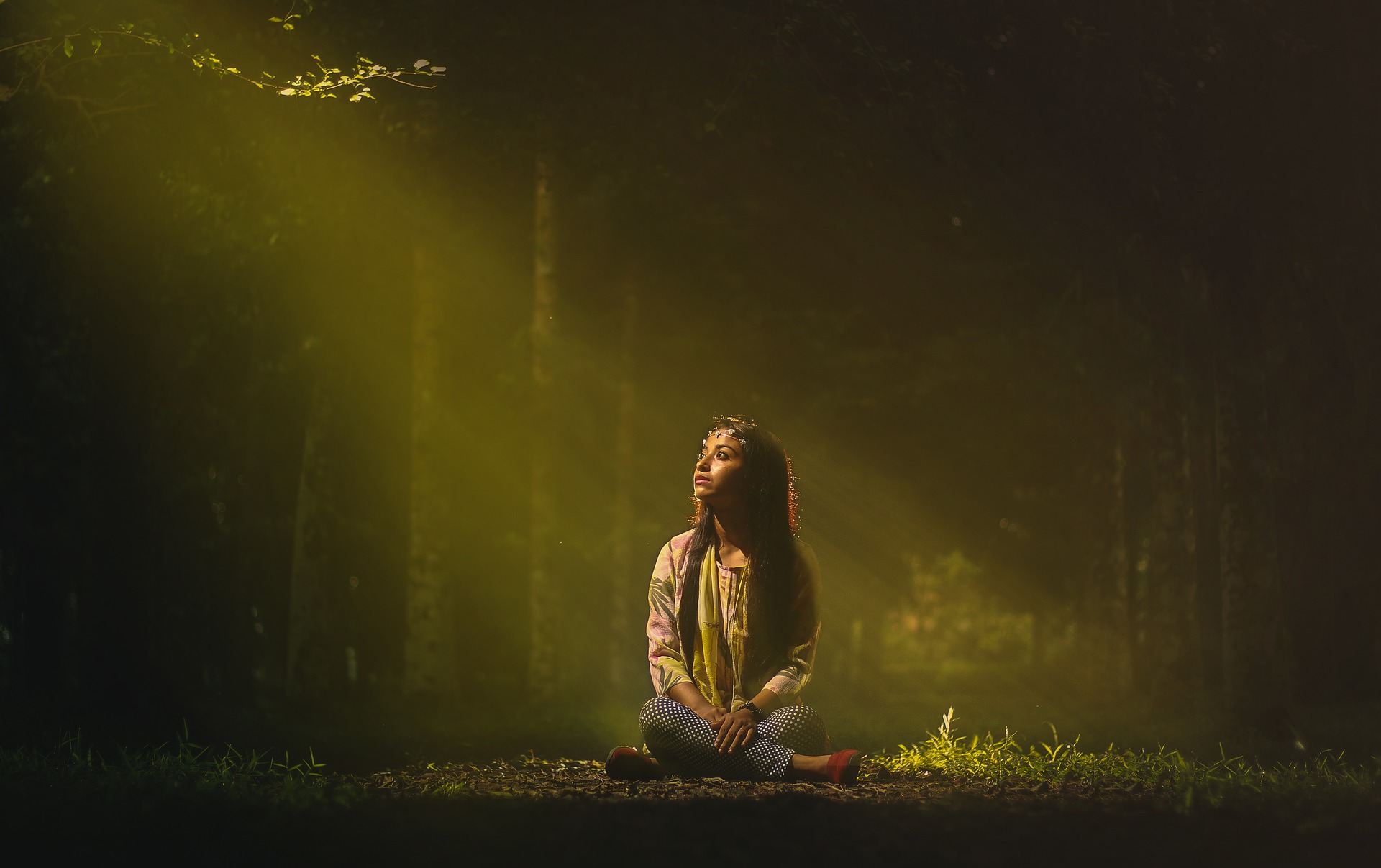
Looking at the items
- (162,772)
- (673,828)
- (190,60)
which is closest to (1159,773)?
(673,828)

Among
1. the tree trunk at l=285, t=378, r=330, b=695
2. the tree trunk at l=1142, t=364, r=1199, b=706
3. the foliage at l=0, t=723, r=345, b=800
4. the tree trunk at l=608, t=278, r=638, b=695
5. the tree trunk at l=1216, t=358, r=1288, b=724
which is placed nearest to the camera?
the foliage at l=0, t=723, r=345, b=800

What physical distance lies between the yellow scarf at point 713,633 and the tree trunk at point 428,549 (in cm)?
590

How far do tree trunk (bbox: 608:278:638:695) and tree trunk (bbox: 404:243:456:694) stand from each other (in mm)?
2381

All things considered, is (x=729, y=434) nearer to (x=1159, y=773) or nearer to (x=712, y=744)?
(x=712, y=744)

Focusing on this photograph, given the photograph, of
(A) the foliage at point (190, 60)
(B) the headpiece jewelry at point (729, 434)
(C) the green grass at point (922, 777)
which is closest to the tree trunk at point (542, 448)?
(A) the foliage at point (190, 60)

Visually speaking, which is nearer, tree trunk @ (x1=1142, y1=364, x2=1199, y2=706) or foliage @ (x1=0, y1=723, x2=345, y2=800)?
foliage @ (x1=0, y1=723, x2=345, y2=800)

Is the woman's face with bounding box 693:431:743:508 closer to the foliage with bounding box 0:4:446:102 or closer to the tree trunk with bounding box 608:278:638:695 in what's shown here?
the foliage with bounding box 0:4:446:102

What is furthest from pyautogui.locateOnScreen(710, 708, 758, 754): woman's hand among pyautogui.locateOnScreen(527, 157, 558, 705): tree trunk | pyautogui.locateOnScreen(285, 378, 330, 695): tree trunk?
pyautogui.locateOnScreen(285, 378, 330, 695): tree trunk

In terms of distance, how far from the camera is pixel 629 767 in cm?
604

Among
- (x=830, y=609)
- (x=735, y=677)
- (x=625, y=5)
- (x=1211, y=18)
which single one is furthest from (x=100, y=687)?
(x=830, y=609)

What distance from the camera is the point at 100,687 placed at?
9.66m

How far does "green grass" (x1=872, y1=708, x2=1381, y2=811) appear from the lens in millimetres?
6148

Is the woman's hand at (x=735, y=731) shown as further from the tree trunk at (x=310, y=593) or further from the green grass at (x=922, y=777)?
the tree trunk at (x=310, y=593)

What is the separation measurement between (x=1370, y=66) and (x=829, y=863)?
8.60 metres
